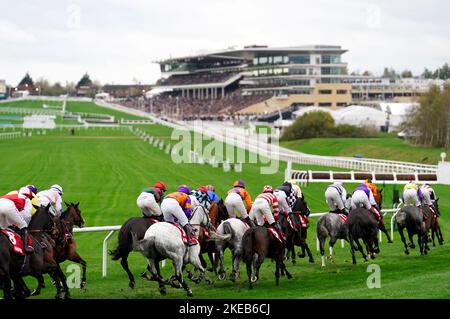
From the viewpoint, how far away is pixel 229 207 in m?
16.4

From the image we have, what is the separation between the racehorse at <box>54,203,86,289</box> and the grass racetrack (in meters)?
0.52

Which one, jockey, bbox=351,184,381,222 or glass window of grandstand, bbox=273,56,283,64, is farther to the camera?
glass window of grandstand, bbox=273,56,283,64

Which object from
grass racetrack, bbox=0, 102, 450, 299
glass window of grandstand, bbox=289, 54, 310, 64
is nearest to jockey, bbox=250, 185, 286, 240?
grass racetrack, bbox=0, 102, 450, 299

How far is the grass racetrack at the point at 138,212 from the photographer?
14.2m

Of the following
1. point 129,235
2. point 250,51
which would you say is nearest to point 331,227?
point 129,235

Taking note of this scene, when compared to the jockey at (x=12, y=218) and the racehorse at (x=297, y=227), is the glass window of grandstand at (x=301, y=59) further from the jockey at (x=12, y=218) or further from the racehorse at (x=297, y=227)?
the jockey at (x=12, y=218)

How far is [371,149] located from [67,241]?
5692 cm

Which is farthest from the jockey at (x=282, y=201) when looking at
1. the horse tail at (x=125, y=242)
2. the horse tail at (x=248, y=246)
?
the horse tail at (x=125, y=242)

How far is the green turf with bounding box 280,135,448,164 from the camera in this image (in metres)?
61.8

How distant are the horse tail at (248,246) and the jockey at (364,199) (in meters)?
4.15

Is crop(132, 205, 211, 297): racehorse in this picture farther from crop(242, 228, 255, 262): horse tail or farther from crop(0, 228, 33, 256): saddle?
crop(0, 228, 33, 256): saddle

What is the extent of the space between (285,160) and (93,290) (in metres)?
44.8

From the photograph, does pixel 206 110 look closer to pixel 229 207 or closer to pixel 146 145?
pixel 146 145

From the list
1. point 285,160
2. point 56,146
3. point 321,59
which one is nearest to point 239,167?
point 285,160
